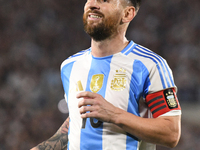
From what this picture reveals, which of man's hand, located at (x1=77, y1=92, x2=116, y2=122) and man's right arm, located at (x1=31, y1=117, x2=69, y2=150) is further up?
man's hand, located at (x1=77, y1=92, x2=116, y2=122)

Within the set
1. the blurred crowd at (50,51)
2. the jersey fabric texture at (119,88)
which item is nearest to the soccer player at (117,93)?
the jersey fabric texture at (119,88)

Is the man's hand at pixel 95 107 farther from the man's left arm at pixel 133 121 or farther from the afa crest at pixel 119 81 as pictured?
the afa crest at pixel 119 81

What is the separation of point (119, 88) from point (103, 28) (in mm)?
362

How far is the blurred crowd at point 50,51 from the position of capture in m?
4.48

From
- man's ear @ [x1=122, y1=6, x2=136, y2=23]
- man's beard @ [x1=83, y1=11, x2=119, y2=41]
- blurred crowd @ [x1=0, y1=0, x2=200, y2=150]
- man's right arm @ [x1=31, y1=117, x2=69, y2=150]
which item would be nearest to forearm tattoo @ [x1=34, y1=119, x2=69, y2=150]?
man's right arm @ [x1=31, y1=117, x2=69, y2=150]

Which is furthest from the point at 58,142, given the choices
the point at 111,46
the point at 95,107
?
the point at 111,46

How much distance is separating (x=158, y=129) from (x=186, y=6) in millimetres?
4434

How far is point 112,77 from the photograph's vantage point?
1.52 meters

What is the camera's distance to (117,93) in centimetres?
146

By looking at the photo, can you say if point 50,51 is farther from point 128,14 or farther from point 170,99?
point 170,99

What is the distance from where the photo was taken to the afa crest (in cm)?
146

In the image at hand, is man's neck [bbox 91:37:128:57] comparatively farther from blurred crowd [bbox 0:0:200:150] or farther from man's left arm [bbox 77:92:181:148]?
blurred crowd [bbox 0:0:200:150]

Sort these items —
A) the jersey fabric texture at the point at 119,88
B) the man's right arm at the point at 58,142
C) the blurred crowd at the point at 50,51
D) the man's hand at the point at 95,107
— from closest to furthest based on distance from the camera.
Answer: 1. the man's hand at the point at 95,107
2. the jersey fabric texture at the point at 119,88
3. the man's right arm at the point at 58,142
4. the blurred crowd at the point at 50,51

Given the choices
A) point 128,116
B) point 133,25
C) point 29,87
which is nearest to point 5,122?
point 29,87
